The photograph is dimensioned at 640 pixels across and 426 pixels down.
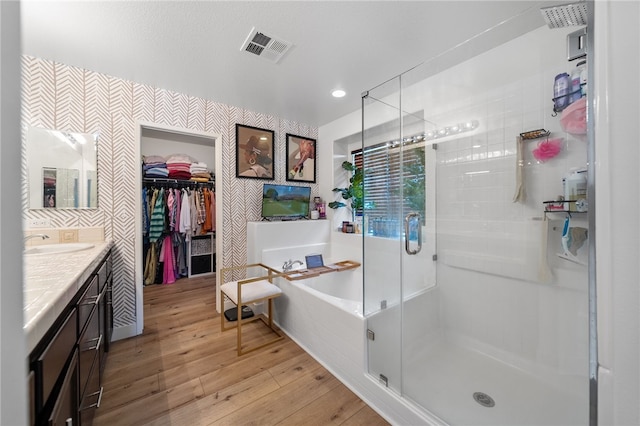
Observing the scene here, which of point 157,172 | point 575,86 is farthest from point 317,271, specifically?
point 157,172

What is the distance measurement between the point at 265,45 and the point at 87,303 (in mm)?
1848

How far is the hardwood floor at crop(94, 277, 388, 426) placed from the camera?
53.6 inches

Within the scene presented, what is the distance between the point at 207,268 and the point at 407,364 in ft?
11.7

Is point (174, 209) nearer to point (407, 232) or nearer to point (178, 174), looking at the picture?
point (178, 174)

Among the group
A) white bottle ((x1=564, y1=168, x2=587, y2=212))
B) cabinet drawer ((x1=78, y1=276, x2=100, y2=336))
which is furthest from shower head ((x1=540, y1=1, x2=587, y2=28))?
cabinet drawer ((x1=78, y1=276, x2=100, y2=336))

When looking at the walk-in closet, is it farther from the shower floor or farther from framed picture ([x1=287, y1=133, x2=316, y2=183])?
the shower floor

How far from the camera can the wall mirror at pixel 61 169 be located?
1836 mm

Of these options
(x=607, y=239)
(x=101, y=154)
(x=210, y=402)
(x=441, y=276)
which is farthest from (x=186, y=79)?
(x=441, y=276)

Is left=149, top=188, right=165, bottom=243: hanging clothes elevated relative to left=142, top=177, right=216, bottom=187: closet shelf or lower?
lower

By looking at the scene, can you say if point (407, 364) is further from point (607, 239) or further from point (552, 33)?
point (552, 33)

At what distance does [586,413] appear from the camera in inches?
44.6

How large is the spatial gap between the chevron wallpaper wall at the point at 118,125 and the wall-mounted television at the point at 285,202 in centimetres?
31

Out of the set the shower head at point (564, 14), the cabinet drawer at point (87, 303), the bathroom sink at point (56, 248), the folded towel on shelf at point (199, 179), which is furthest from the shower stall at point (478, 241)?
the folded towel on shelf at point (199, 179)

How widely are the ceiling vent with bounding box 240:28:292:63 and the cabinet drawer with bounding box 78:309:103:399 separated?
188 cm
